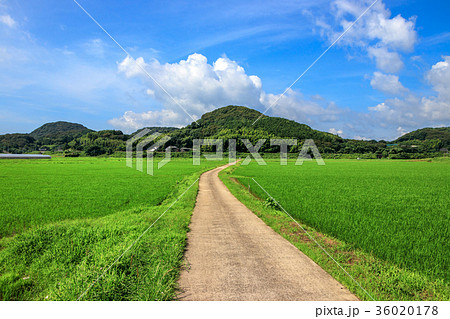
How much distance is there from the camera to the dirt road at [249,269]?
171 inches

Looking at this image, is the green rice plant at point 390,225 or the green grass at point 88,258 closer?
the green grass at point 88,258

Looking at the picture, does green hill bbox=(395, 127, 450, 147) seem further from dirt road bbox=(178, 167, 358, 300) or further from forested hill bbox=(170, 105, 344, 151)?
dirt road bbox=(178, 167, 358, 300)

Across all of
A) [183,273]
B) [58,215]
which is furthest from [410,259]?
[58,215]

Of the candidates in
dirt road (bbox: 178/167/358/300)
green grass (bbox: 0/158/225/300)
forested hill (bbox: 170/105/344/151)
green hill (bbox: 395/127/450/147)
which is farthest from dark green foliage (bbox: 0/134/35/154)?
green hill (bbox: 395/127/450/147)

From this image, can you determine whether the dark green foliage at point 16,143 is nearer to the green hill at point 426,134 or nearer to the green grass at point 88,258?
the green grass at point 88,258

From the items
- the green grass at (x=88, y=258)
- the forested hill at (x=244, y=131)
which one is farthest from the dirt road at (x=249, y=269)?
the forested hill at (x=244, y=131)

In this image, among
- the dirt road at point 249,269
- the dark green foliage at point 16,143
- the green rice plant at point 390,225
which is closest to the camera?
the dirt road at point 249,269

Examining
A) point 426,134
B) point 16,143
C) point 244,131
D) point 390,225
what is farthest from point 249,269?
point 426,134

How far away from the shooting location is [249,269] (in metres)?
5.38

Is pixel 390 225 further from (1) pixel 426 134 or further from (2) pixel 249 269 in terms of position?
(1) pixel 426 134

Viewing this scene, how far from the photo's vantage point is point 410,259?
6223mm
